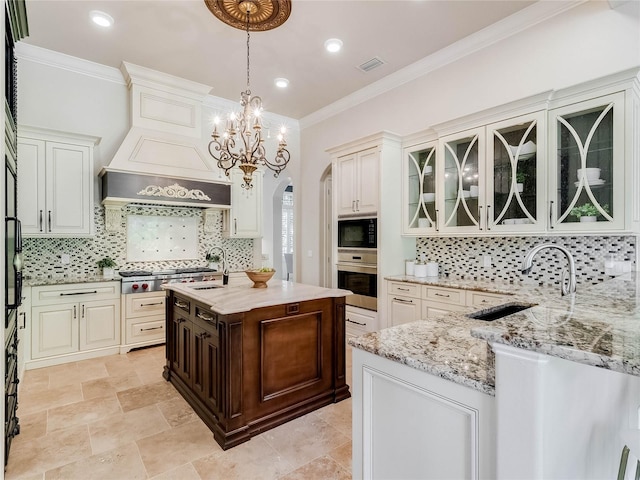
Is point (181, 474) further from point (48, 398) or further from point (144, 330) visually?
point (144, 330)

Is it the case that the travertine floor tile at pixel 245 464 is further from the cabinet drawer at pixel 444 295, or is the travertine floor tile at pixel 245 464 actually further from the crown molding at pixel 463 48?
the crown molding at pixel 463 48

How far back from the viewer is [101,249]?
437 cm

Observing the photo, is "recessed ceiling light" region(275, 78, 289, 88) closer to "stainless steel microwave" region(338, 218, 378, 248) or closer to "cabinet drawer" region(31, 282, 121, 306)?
"stainless steel microwave" region(338, 218, 378, 248)

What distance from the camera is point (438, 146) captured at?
3.77 metres

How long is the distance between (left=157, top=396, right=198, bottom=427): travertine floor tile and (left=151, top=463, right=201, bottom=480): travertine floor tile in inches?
20.8

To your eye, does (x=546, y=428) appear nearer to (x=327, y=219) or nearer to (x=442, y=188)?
(x=442, y=188)

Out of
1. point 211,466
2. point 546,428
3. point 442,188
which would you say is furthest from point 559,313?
point 442,188

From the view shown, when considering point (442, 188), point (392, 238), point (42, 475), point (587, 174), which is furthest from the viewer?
point (392, 238)

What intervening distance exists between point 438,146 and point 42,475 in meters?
4.17

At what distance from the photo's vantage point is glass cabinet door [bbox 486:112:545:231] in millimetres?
2986

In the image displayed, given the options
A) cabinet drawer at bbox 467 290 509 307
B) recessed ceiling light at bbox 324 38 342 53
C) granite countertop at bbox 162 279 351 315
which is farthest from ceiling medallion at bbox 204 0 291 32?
cabinet drawer at bbox 467 290 509 307

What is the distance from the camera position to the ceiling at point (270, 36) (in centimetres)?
316

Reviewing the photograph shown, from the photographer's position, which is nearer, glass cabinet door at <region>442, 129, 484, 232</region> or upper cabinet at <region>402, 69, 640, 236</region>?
upper cabinet at <region>402, 69, 640, 236</region>

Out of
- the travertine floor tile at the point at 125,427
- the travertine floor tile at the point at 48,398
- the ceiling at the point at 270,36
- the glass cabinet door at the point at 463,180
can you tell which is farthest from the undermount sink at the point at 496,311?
the travertine floor tile at the point at 48,398
